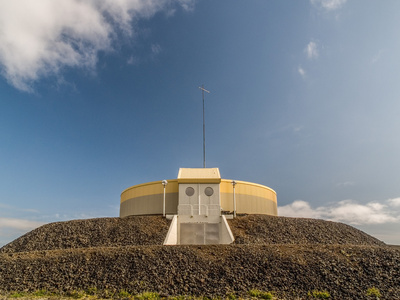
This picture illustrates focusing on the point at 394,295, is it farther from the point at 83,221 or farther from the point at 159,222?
the point at 83,221

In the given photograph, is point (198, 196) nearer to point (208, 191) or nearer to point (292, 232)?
point (208, 191)

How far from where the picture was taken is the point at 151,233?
20391mm

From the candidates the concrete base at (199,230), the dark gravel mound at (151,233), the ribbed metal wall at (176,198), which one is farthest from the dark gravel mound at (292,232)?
the ribbed metal wall at (176,198)

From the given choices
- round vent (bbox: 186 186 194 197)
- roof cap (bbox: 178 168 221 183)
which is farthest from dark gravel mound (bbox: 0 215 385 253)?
roof cap (bbox: 178 168 221 183)

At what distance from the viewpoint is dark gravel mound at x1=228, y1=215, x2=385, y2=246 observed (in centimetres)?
1998

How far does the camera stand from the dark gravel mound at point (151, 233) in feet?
65.1

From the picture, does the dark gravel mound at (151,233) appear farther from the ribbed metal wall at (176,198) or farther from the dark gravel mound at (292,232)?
the ribbed metal wall at (176,198)

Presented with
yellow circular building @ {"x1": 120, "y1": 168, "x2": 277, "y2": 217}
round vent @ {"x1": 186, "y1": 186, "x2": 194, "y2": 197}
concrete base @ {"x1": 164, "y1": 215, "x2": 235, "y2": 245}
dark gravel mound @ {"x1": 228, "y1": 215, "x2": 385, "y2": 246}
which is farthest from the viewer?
round vent @ {"x1": 186, "y1": 186, "x2": 194, "y2": 197}

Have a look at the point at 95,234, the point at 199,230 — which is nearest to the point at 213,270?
the point at 199,230

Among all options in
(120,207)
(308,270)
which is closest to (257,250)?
(308,270)

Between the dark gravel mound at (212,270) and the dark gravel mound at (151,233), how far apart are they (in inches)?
206

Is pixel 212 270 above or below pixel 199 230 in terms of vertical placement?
below

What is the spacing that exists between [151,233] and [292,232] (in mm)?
9435

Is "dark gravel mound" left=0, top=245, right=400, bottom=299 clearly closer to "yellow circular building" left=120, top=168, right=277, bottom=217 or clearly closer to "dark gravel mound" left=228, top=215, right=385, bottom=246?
"dark gravel mound" left=228, top=215, right=385, bottom=246
